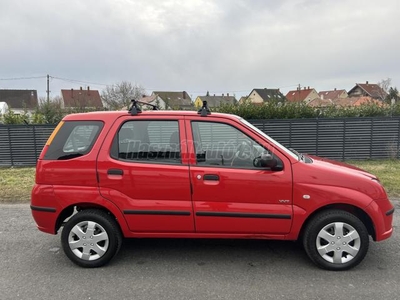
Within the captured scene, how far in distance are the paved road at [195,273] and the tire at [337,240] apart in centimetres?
12

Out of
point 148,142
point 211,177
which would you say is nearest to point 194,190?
point 211,177

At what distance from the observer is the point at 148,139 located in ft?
11.5

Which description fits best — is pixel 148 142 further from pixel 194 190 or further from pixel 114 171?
pixel 194 190

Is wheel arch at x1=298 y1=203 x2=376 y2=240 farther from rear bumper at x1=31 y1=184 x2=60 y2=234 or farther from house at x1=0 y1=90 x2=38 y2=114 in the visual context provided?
house at x1=0 y1=90 x2=38 y2=114

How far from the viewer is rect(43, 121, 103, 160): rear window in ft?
11.4

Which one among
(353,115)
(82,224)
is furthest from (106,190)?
(353,115)

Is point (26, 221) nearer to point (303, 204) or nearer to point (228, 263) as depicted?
point (228, 263)

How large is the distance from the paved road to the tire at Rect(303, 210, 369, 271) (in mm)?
124

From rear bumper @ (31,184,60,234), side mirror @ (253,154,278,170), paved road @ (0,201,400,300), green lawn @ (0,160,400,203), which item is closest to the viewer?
paved road @ (0,201,400,300)

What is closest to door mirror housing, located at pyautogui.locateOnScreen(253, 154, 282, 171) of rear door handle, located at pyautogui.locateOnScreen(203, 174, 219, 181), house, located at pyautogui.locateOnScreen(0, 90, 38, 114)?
rear door handle, located at pyautogui.locateOnScreen(203, 174, 219, 181)

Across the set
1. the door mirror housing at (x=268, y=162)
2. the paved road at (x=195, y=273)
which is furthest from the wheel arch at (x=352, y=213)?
the door mirror housing at (x=268, y=162)

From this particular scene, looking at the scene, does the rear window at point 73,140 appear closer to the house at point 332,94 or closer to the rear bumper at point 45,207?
the rear bumper at point 45,207

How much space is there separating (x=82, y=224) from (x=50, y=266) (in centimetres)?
64

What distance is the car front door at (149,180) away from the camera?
3.33 meters
